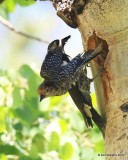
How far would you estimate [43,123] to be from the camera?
11.8 feet

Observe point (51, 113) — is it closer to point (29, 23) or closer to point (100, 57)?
point (100, 57)

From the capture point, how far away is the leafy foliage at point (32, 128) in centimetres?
332

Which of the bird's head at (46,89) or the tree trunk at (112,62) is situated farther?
the bird's head at (46,89)

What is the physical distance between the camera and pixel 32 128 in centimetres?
349

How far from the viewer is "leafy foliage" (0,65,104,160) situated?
332 centimetres

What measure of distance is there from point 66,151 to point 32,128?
302 mm

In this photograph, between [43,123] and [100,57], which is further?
[43,123]

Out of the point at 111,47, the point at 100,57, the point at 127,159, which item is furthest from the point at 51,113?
the point at 127,159

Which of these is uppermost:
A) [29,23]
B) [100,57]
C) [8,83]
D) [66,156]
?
[29,23]

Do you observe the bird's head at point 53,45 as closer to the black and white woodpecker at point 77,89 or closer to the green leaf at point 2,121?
the black and white woodpecker at point 77,89

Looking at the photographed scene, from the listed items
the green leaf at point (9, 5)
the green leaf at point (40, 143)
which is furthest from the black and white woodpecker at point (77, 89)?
the green leaf at point (9, 5)

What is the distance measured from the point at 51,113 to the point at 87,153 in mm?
381

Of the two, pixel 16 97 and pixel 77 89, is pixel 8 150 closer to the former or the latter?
pixel 16 97

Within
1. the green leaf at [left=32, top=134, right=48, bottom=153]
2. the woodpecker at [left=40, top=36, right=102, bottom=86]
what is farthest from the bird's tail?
the green leaf at [left=32, top=134, right=48, bottom=153]
